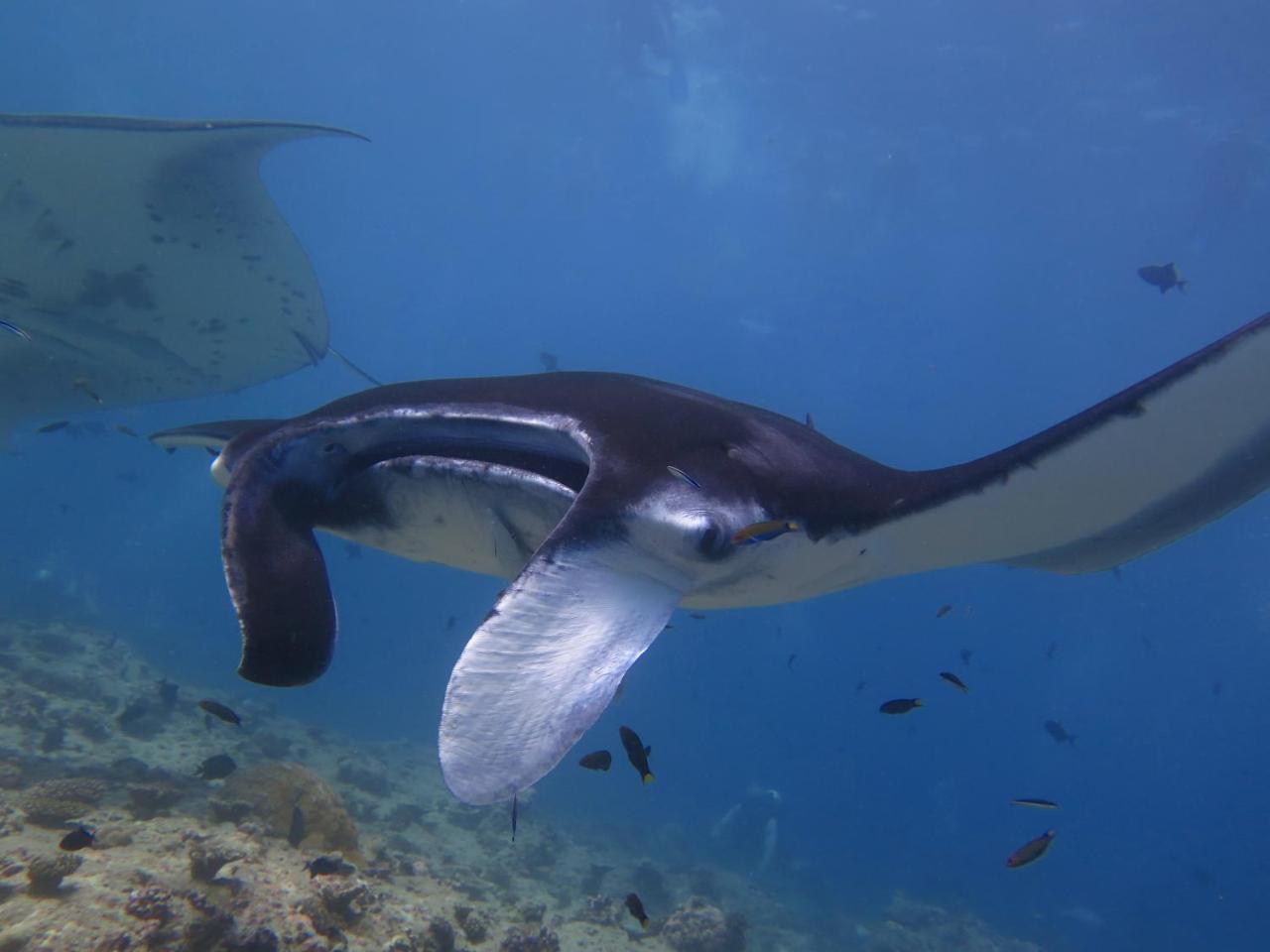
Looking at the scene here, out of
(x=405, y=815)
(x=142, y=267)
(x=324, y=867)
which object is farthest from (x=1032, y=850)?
(x=405, y=815)

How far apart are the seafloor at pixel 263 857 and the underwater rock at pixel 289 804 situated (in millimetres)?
15

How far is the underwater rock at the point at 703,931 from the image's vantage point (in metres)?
8.35

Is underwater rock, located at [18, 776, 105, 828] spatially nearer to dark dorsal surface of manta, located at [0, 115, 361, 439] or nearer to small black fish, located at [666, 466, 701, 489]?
dark dorsal surface of manta, located at [0, 115, 361, 439]

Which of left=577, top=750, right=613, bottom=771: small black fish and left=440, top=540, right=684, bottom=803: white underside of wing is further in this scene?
left=577, top=750, right=613, bottom=771: small black fish

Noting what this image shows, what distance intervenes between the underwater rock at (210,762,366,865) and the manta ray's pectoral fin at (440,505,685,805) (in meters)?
5.21

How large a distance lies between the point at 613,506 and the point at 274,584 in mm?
820

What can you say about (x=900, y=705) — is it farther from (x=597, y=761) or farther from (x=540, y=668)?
(x=540, y=668)

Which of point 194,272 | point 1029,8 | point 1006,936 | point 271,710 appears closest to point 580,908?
point 194,272

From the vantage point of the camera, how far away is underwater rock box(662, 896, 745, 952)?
27.4 ft

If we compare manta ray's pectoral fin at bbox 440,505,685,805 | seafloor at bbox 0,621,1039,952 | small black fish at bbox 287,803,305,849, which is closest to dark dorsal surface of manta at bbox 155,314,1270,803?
manta ray's pectoral fin at bbox 440,505,685,805

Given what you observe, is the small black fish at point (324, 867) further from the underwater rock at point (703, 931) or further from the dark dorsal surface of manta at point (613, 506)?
the underwater rock at point (703, 931)

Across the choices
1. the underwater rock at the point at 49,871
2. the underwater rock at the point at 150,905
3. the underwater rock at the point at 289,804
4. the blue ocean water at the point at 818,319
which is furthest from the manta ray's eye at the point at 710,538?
the blue ocean water at the point at 818,319

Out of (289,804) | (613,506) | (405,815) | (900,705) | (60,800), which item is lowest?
(405,815)

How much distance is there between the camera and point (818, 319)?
44.1m
